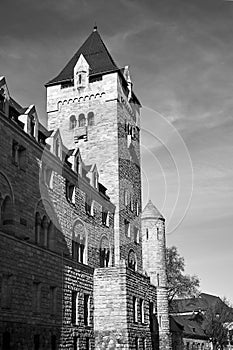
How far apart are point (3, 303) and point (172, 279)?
38548 millimetres

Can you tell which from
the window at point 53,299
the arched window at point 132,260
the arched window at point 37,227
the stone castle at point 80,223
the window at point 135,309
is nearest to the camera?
the stone castle at point 80,223

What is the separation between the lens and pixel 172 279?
6075cm

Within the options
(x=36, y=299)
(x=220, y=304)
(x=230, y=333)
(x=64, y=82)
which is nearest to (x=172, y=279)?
(x=220, y=304)

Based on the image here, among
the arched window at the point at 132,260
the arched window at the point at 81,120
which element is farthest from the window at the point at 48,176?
the arched window at the point at 81,120

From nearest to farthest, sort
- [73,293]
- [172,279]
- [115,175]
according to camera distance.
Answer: [73,293] < [115,175] < [172,279]

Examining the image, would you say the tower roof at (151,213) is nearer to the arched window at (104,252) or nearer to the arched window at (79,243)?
the arched window at (104,252)

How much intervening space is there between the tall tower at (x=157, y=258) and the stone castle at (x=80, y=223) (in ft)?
0.31

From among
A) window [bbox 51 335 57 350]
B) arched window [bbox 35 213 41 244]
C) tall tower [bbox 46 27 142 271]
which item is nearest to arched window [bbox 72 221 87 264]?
arched window [bbox 35 213 41 244]

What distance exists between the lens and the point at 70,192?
35094mm

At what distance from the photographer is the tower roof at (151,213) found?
4909 cm

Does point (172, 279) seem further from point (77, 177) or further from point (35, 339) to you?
point (35, 339)

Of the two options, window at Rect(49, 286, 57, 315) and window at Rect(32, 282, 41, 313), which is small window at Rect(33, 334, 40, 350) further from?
window at Rect(49, 286, 57, 315)

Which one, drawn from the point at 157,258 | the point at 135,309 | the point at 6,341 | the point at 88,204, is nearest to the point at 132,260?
the point at 157,258

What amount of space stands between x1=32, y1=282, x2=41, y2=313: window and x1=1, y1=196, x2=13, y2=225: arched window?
12.9 ft
